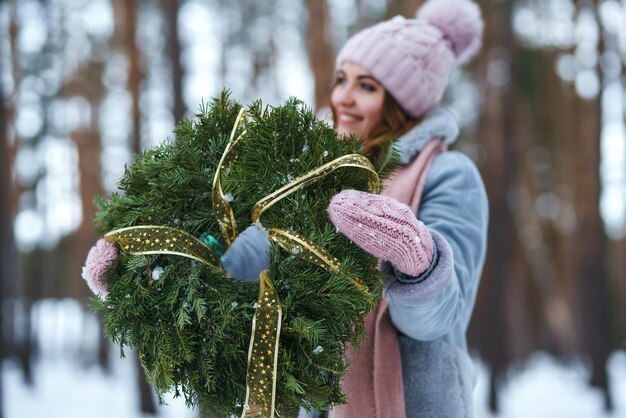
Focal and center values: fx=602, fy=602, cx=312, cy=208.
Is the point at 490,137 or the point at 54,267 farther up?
the point at 490,137

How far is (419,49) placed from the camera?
210 centimetres

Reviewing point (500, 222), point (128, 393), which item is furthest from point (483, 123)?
point (128, 393)

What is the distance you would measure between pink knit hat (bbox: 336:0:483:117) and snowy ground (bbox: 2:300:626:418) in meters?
5.83

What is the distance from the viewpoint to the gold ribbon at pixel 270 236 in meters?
1.23

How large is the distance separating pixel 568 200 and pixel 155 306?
1797cm

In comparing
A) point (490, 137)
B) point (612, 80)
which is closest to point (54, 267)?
point (490, 137)

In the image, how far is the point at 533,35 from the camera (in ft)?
48.3

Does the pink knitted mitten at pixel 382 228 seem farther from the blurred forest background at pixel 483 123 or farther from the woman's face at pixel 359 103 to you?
the blurred forest background at pixel 483 123

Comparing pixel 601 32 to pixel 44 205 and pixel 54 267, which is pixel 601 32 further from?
pixel 54 267

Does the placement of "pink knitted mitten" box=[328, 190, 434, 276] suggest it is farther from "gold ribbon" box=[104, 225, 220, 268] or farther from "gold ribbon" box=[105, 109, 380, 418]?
"gold ribbon" box=[104, 225, 220, 268]

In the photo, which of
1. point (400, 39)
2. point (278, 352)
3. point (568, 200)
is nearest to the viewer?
point (278, 352)

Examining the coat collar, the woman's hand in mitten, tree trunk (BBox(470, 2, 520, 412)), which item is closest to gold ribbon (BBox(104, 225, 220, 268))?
the woman's hand in mitten

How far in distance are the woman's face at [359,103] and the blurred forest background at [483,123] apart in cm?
679

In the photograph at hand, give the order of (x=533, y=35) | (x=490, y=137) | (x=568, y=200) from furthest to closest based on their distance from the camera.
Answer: (x=568, y=200)
(x=533, y=35)
(x=490, y=137)
